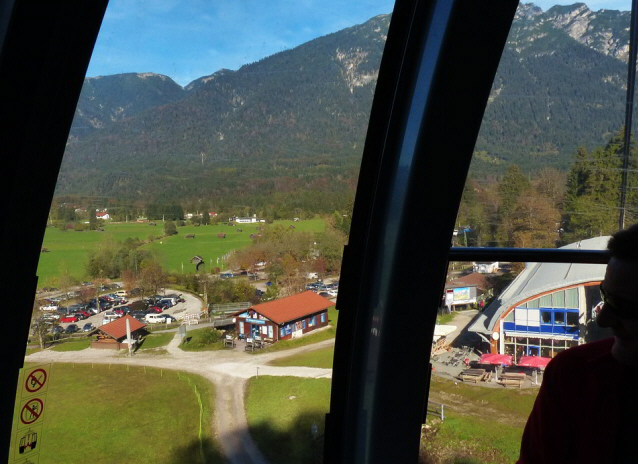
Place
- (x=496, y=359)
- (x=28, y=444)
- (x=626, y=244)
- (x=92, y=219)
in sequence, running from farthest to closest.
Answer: (x=496, y=359) → (x=92, y=219) → (x=28, y=444) → (x=626, y=244)

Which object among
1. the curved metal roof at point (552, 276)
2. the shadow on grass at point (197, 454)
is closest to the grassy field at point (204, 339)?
the shadow on grass at point (197, 454)

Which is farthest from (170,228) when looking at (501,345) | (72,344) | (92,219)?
(501,345)

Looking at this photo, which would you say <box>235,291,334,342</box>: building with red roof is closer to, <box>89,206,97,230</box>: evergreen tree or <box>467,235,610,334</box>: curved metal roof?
<box>89,206,97,230</box>: evergreen tree

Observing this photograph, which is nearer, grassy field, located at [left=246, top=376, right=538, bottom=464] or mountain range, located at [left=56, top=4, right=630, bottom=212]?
mountain range, located at [left=56, top=4, right=630, bottom=212]

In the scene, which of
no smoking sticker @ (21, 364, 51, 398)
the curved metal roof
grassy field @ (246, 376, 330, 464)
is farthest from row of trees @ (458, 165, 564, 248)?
no smoking sticker @ (21, 364, 51, 398)

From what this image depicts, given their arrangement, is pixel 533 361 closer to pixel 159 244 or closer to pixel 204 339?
pixel 204 339

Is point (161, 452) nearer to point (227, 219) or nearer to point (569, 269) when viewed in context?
point (227, 219)

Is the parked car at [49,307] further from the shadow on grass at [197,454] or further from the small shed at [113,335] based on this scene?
the shadow on grass at [197,454]
